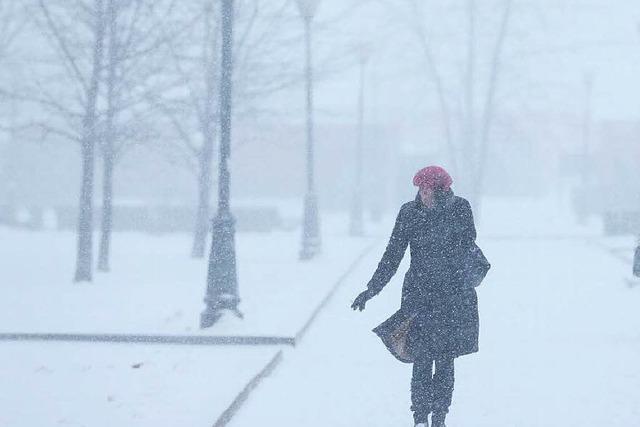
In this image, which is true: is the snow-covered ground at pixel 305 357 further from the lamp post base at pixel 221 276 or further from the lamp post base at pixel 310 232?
the lamp post base at pixel 310 232

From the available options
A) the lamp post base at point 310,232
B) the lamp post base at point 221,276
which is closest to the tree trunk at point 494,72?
the lamp post base at point 310,232

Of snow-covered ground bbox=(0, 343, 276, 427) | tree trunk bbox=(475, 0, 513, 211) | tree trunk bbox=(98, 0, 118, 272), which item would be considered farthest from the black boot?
tree trunk bbox=(475, 0, 513, 211)

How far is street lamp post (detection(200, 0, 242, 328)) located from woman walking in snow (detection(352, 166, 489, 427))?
4.54 meters

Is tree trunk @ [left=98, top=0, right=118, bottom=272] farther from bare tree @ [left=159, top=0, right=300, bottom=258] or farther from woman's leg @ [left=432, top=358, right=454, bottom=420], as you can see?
woman's leg @ [left=432, top=358, right=454, bottom=420]

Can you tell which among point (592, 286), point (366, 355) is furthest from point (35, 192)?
point (366, 355)

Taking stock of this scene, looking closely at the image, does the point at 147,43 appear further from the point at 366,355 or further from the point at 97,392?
the point at 97,392

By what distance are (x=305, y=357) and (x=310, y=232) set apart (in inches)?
412

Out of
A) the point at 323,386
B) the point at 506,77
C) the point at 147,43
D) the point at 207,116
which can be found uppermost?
the point at 506,77

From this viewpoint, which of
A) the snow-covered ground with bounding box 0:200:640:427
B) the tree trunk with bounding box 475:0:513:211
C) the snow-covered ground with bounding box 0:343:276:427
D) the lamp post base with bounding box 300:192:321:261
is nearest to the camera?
the snow-covered ground with bounding box 0:343:276:427

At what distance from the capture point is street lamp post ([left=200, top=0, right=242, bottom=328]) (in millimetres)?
9703

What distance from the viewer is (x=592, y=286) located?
47.0 feet

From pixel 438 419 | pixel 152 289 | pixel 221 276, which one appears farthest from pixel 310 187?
pixel 438 419

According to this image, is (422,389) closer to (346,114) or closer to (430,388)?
(430,388)

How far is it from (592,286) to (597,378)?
7.17 meters
